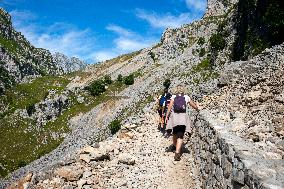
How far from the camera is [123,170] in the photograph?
647 inches

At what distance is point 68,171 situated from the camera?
16031mm

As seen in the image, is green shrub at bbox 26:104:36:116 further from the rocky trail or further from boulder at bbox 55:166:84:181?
boulder at bbox 55:166:84:181

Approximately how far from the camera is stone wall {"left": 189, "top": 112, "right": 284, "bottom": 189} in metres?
8.09

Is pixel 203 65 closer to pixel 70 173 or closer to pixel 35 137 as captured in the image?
pixel 70 173

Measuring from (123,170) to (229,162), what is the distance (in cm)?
691

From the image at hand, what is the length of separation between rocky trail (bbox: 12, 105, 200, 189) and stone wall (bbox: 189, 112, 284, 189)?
94 cm

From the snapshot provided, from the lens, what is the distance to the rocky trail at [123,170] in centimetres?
1519

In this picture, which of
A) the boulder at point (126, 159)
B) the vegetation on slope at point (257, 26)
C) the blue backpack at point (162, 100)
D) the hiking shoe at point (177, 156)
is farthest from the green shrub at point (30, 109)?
the hiking shoe at point (177, 156)

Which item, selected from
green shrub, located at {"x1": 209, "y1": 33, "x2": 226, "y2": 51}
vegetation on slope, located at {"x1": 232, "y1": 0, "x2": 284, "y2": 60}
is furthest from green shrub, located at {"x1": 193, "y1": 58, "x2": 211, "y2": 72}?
vegetation on slope, located at {"x1": 232, "y1": 0, "x2": 284, "y2": 60}

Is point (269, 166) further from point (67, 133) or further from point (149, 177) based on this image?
point (67, 133)

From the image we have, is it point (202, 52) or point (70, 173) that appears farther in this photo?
point (202, 52)

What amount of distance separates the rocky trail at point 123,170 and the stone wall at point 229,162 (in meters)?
0.94

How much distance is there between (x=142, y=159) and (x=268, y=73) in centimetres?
661

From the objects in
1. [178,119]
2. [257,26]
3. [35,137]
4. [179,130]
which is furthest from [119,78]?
[178,119]
